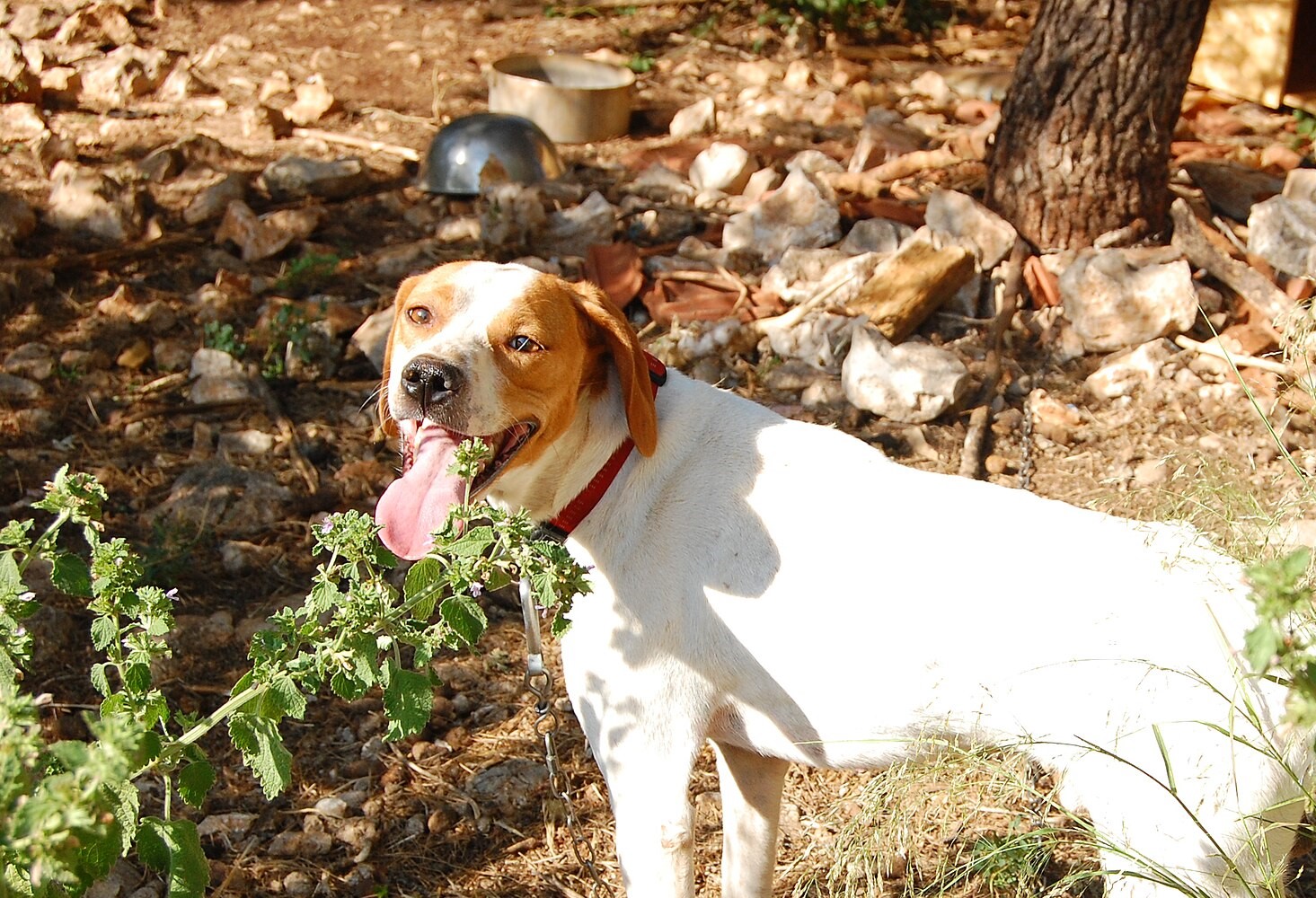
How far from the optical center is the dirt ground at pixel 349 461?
3420mm

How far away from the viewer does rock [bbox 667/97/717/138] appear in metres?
7.90

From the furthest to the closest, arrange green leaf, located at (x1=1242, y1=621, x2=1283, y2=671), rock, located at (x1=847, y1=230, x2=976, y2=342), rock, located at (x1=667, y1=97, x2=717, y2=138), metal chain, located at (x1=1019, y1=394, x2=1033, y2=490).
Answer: rock, located at (x1=667, y1=97, x2=717, y2=138) < rock, located at (x1=847, y1=230, x2=976, y2=342) < metal chain, located at (x1=1019, y1=394, x2=1033, y2=490) < green leaf, located at (x1=1242, y1=621, x2=1283, y2=671)

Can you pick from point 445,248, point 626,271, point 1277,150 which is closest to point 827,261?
point 626,271

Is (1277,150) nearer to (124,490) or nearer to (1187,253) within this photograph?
(1187,253)

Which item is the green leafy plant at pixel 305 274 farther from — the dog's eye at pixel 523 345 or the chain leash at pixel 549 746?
the dog's eye at pixel 523 345

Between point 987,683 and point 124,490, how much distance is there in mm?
3416

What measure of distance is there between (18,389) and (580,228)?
8.55ft

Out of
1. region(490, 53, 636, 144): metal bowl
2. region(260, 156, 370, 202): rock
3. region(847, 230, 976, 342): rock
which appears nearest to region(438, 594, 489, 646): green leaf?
region(847, 230, 976, 342): rock

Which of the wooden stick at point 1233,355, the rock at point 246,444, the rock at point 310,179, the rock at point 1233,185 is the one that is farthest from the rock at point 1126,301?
the rock at point 310,179

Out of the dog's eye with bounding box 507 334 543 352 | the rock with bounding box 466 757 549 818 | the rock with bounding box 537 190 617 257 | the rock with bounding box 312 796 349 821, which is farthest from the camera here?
the rock with bounding box 537 190 617 257

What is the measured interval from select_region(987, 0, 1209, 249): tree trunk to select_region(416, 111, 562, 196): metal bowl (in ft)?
8.01

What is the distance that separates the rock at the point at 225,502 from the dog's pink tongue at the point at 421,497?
203cm

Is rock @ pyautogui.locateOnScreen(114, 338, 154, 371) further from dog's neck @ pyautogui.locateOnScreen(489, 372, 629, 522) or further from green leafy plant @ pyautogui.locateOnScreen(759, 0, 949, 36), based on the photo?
green leafy plant @ pyautogui.locateOnScreen(759, 0, 949, 36)

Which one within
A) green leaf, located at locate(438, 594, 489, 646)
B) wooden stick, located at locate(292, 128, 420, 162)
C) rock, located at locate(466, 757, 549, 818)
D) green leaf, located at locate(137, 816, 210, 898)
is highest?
green leaf, located at locate(438, 594, 489, 646)
